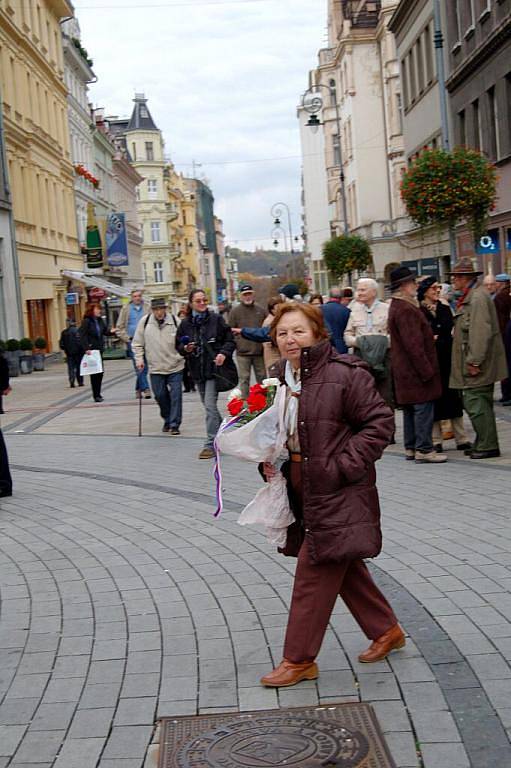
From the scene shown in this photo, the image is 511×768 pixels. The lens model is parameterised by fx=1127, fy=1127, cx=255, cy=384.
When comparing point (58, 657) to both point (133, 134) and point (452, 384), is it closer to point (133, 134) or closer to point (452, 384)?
point (452, 384)

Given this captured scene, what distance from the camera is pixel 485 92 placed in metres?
28.1

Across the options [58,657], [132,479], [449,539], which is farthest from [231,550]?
[132,479]

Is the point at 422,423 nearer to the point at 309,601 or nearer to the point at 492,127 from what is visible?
the point at 309,601

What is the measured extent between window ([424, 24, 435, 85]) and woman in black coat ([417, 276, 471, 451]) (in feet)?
87.4

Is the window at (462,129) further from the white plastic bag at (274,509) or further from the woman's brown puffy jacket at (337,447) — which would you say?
the woman's brown puffy jacket at (337,447)

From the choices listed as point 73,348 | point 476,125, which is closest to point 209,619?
point 73,348

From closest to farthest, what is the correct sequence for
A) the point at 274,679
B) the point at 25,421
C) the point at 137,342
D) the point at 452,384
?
the point at 274,679
the point at 452,384
the point at 137,342
the point at 25,421

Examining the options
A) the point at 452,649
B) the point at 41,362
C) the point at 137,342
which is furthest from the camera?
the point at 41,362

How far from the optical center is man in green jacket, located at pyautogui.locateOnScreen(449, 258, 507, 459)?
10.8 meters

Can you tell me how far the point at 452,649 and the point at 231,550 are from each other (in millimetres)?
2624

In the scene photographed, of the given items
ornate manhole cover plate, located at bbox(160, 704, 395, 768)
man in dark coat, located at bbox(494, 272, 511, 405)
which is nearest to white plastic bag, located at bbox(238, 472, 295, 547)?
ornate manhole cover plate, located at bbox(160, 704, 395, 768)

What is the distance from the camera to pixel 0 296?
1460 inches

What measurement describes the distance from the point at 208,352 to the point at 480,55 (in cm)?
1800

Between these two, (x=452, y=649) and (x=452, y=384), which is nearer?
(x=452, y=649)
